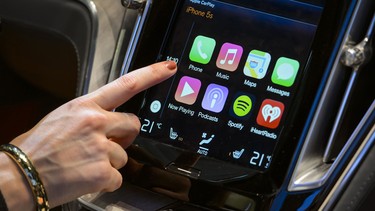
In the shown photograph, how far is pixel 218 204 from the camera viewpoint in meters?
0.68

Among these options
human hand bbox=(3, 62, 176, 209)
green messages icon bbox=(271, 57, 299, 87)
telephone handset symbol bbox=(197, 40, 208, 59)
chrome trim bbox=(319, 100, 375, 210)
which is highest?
green messages icon bbox=(271, 57, 299, 87)

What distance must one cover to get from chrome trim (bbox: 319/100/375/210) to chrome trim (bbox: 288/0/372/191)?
0.02 meters

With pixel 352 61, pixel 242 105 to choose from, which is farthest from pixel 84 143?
pixel 352 61

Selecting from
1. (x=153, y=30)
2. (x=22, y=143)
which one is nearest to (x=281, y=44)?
(x=153, y=30)

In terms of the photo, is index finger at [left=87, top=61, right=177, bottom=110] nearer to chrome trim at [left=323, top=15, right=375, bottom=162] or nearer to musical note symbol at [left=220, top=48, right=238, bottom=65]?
musical note symbol at [left=220, top=48, right=238, bottom=65]

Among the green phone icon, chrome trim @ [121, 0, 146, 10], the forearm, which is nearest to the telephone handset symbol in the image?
the green phone icon

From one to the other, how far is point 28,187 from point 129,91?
145mm

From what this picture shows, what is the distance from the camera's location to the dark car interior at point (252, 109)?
657 mm

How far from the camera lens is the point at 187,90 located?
724 mm

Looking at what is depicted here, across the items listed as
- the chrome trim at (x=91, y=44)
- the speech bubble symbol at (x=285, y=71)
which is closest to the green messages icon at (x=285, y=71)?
the speech bubble symbol at (x=285, y=71)

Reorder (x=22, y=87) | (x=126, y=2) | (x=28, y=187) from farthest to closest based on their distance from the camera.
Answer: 1. (x=22, y=87)
2. (x=126, y=2)
3. (x=28, y=187)

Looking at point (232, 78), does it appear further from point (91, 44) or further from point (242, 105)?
point (91, 44)

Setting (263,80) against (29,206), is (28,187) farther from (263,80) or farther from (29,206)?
(263,80)

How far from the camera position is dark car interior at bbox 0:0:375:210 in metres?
0.66
